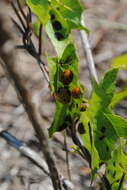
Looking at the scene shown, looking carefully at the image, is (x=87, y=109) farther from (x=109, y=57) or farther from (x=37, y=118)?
(x=109, y=57)

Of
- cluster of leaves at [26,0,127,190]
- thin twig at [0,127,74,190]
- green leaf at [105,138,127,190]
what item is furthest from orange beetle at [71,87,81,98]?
thin twig at [0,127,74,190]

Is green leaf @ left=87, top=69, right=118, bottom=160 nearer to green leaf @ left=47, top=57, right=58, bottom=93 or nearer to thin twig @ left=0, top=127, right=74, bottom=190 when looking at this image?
green leaf @ left=47, top=57, right=58, bottom=93

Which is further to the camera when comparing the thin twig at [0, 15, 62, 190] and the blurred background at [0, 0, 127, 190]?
the blurred background at [0, 0, 127, 190]

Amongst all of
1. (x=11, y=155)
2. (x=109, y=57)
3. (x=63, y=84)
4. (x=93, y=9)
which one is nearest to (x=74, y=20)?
(x=63, y=84)

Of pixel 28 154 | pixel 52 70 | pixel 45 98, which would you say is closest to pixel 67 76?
pixel 52 70

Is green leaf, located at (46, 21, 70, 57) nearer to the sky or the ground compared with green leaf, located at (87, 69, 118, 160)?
nearer to the sky

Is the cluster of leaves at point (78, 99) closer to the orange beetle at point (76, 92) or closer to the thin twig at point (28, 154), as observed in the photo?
the orange beetle at point (76, 92)
